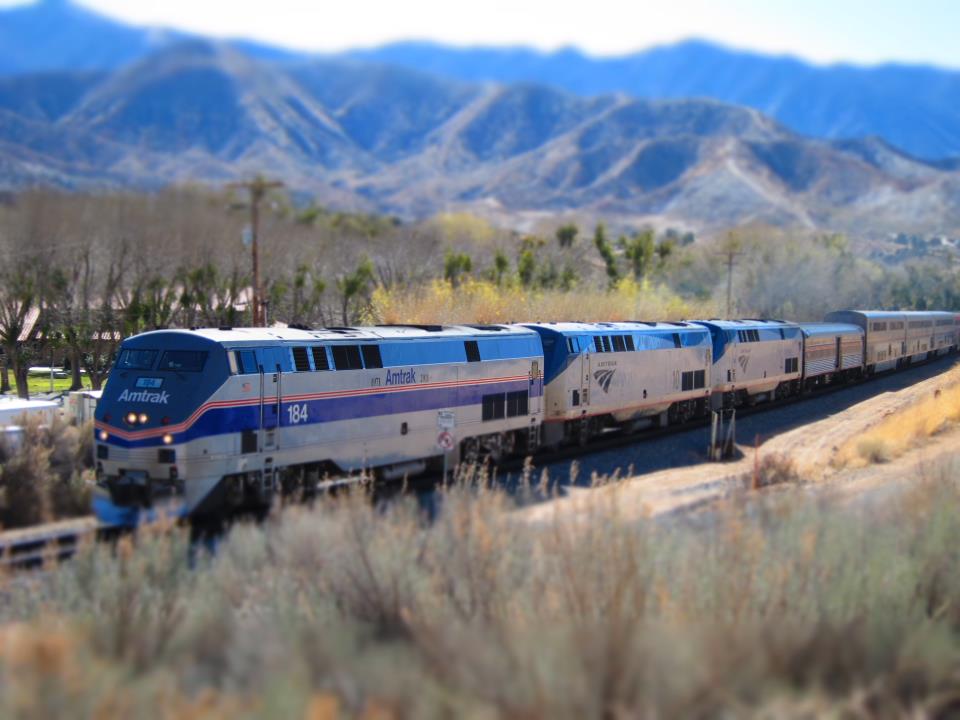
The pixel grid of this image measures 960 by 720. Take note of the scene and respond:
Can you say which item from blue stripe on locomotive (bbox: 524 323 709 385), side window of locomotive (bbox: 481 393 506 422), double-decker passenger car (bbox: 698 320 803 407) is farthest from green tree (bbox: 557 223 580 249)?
side window of locomotive (bbox: 481 393 506 422)

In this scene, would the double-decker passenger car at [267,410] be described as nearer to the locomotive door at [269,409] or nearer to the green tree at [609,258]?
the locomotive door at [269,409]

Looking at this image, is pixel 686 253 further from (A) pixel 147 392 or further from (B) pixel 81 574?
(B) pixel 81 574

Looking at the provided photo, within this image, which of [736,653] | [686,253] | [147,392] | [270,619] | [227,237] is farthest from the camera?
[686,253]

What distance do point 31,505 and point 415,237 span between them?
73373 millimetres

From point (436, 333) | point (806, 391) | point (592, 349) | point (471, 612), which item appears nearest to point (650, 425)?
point (592, 349)

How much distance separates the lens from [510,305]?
181 ft

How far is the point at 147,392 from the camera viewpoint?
17.3m

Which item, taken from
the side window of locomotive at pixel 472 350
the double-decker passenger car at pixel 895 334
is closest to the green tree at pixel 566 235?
the double-decker passenger car at pixel 895 334

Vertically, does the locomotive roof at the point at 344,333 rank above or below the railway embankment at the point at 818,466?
above

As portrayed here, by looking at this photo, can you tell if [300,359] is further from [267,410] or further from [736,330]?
[736,330]

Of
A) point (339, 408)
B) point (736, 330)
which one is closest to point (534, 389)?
point (339, 408)

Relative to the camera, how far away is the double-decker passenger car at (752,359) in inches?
1417

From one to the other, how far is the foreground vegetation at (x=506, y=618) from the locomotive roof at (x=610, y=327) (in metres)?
16.5

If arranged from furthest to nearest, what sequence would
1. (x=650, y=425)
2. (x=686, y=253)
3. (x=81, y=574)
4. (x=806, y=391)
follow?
1. (x=686, y=253)
2. (x=806, y=391)
3. (x=650, y=425)
4. (x=81, y=574)
